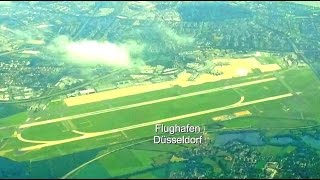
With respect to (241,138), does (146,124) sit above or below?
above

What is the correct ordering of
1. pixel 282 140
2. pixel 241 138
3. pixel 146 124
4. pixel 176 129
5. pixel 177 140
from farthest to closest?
pixel 146 124, pixel 176 129, pixel 282 140, pixel 241 138, pixel 177 140

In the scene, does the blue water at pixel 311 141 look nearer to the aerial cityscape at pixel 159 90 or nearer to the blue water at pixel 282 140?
the aerial cityscape at pixel 159 90

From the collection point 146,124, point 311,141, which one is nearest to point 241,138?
point 311,141

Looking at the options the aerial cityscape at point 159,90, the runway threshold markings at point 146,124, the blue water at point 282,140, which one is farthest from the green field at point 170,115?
the blue water at point 282,140

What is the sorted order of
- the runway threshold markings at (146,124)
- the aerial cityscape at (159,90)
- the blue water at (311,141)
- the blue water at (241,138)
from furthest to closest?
1. the blue water at (311,141)
2. the blue water at (241,138)
3. the runway threshold markings at (146,124)
4. the aerial cityscape at (159,90)

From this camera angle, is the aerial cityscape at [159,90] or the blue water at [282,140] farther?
the blue water at [282,140]

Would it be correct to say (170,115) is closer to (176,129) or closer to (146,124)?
(146,124)

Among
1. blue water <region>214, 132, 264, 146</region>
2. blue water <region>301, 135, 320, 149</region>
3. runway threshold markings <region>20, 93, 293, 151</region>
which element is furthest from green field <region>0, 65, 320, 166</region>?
blue water <region>301, 135, 320, 149</region>

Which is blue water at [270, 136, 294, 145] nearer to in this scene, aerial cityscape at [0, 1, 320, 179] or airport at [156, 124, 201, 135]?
aerial cityscape at [0, 1, 320, 179]
